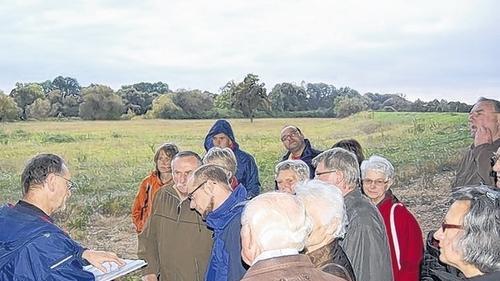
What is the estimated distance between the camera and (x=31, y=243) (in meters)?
2.18

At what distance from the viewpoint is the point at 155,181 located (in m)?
4.25

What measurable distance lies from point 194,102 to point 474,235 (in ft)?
16.6

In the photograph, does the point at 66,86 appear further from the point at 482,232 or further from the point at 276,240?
the point at 482,232

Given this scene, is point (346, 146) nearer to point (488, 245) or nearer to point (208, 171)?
point (208, 171)

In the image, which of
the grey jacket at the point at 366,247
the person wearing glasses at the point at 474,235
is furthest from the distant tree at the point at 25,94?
the person wearing glasses at the point at 474,235

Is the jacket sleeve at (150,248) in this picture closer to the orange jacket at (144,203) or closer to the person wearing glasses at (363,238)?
the orange jacket at (144,203)

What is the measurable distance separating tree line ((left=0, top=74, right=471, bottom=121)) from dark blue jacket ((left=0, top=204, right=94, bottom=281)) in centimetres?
407

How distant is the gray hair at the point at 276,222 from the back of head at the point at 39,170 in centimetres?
102

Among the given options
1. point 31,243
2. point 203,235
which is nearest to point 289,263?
point 31,243

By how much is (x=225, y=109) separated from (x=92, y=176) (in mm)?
1624

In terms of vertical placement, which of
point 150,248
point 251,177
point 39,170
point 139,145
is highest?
point 39,170

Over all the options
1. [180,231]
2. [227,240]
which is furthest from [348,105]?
[227,240]

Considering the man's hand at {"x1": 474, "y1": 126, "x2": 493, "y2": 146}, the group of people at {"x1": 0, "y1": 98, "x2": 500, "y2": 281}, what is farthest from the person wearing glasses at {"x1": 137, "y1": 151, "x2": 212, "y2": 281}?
the man's hand at {"x1": 474, "y1": 126, "x2": 493, "y2": 146}

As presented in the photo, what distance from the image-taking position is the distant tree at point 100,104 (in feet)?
20.7
